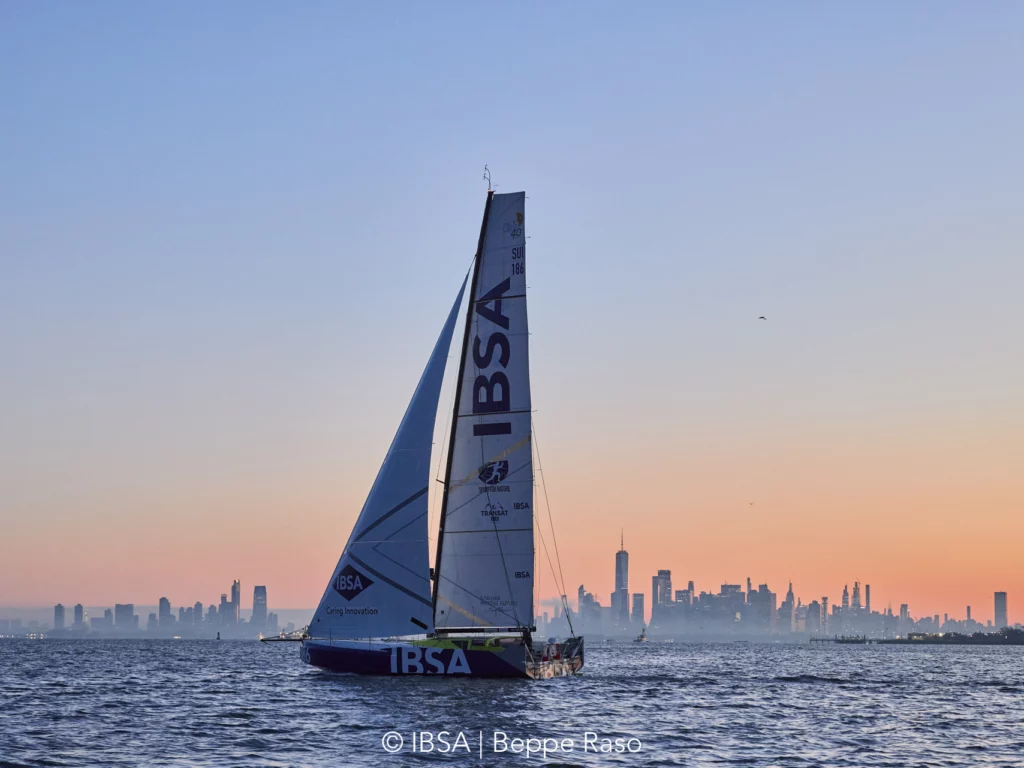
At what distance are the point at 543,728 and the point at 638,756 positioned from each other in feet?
17.1

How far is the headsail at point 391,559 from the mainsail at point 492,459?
5.69 feet

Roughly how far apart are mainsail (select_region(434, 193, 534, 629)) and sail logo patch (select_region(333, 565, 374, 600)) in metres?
3.35

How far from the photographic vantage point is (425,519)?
4972cm

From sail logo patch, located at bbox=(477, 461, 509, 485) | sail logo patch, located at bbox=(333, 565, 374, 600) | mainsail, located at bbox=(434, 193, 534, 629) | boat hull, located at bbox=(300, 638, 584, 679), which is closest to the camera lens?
boat hull, located at bbox=(300, 638, 584, 679)

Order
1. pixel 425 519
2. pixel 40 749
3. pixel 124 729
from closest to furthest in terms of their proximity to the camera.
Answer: pixel 40 749 → pixel 124 729 → pixel 425 519

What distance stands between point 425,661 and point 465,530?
596 centimetres

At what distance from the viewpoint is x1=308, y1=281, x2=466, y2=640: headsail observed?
162 ft

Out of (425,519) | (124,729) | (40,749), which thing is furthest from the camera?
(425,519)

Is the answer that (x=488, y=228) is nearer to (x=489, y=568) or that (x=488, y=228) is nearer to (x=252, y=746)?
(x=489, y=568)

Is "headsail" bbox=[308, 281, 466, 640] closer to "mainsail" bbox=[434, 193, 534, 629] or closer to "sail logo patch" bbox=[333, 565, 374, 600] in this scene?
"sail logo patch" bbox=[333, 565, 374, 600]

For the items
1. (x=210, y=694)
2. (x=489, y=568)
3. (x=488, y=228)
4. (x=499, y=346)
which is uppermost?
(x=488, y=228)

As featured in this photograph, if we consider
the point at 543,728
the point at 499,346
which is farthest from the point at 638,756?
the point at 499,346

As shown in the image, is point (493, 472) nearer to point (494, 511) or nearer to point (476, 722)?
point (494, 511)

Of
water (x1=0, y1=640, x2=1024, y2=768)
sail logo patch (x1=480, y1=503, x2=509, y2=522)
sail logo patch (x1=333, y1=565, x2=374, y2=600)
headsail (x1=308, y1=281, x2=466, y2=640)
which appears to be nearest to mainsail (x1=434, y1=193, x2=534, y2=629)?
sail logo patch (x1=480, y1=503, x2=509, y2=522)
